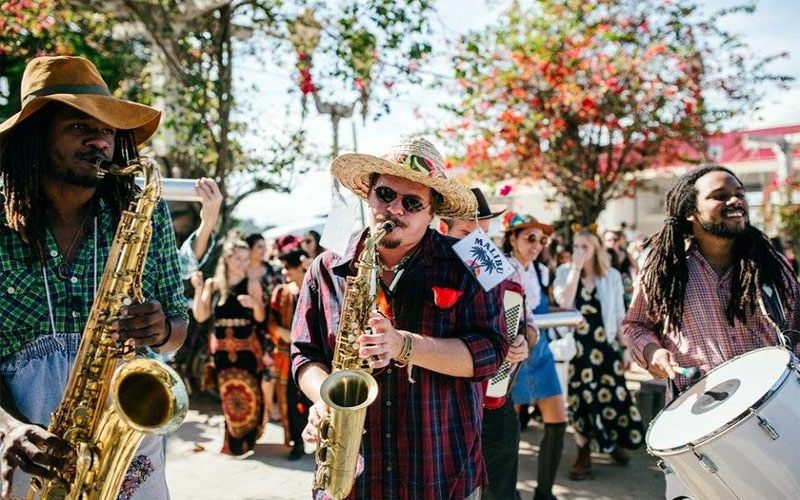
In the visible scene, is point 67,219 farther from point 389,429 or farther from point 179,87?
point 179,87

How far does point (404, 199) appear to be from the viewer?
2584mm

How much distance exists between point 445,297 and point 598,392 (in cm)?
406

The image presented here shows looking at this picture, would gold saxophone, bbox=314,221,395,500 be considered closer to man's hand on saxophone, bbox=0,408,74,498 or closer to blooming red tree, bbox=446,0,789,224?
man's hand on saxophone, bbox=0,408,74,498

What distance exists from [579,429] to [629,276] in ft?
12.7

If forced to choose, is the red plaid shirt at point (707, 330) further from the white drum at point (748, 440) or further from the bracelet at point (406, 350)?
the bracelet at point (406, 350)

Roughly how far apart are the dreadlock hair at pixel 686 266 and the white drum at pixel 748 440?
1.78ft

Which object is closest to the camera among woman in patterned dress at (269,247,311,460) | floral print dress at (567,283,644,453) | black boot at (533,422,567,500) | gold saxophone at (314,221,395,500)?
gold saxophone at (314,221,395,500)

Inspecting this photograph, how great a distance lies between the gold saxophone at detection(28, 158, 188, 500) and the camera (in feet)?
7.01

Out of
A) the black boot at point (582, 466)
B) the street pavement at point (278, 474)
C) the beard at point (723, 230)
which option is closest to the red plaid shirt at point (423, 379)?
the beard at point (723, 230)

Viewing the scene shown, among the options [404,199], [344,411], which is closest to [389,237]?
[404,199]

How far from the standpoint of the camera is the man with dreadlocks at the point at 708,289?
3.37m

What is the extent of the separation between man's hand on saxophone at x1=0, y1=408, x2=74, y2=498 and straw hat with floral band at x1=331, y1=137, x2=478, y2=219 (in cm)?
135

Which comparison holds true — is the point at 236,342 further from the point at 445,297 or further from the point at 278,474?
the point at 445,297

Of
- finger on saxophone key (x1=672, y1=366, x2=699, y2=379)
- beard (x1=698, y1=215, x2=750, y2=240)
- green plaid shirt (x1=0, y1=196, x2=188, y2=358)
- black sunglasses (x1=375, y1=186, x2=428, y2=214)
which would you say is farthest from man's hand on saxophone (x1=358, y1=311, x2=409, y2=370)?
beard (x1=698, y1=215, x2=750, y2=240)
